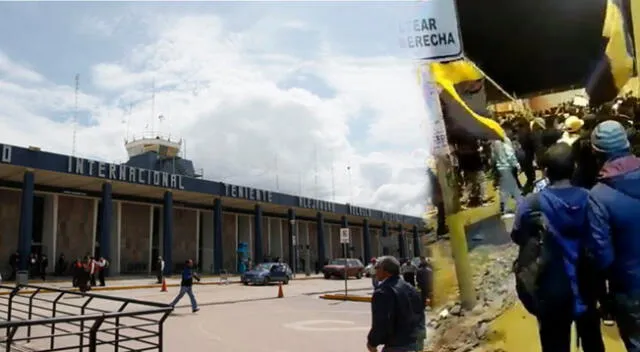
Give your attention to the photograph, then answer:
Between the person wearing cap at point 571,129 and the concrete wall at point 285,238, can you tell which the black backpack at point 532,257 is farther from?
the concrete wall at point 285,238

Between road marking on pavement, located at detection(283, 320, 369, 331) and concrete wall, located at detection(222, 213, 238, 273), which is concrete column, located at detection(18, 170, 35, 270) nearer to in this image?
road marking on pavement, located at detection(283, 320, 369, 331)

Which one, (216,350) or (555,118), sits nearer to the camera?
(555,118)

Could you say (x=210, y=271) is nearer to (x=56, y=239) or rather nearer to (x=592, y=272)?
(x=56, y=239)

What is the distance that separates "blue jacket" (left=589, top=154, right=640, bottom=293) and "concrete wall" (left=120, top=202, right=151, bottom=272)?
32777mm

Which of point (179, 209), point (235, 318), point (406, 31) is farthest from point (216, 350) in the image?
point (179, 209)

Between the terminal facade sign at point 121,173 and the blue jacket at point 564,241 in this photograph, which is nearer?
the blue jacket at point 564,241

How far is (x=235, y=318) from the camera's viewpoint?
12.5m

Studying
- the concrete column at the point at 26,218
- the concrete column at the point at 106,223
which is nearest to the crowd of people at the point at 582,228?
the concrete column at the point at 26,218

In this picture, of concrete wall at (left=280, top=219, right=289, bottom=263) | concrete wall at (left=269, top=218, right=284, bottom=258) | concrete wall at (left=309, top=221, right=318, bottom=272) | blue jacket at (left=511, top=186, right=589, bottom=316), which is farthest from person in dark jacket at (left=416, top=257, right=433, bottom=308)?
concrete wall at (left=309, top=221, right=318, bottom=272)

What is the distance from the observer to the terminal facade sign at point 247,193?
113ft

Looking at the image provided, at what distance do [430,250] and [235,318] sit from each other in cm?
964

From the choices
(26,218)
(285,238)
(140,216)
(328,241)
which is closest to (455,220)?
(26,218)

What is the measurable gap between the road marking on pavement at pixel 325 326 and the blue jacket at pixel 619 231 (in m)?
8.13

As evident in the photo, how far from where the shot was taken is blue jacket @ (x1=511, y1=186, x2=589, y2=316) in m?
2.72
